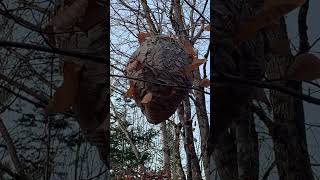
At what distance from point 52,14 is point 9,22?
0.07 m

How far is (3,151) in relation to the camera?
0.84 meters

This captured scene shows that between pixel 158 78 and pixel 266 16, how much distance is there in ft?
0.66

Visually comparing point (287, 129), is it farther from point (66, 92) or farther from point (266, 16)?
point (66, 92)

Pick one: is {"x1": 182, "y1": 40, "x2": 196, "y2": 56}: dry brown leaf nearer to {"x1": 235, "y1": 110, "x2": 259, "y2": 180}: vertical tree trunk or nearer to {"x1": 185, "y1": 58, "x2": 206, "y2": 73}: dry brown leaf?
{"x1": 185, "y1": 58, "x2": 206, "y2": 73}: dry brown leaf

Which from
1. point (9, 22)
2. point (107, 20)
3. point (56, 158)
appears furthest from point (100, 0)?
point (56, 158)

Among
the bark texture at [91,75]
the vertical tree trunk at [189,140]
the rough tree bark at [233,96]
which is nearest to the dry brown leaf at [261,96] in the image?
the rough tree bark at [233,96]

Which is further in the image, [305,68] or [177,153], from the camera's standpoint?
[177,153]

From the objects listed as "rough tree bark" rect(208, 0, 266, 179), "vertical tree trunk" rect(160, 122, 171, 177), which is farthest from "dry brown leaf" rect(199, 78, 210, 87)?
"vertical tree trunk" rect(160, 122, 171, 177)

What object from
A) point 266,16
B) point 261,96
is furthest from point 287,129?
point 266,16

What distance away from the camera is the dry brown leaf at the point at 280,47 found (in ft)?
2.83

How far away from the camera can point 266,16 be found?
0.84 metres

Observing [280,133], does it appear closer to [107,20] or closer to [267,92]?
[267,92]

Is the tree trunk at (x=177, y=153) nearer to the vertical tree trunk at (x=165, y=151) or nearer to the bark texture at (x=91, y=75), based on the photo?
the vertical tree trunk at (x=165, y=151)

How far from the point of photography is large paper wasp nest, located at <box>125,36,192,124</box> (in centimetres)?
75
